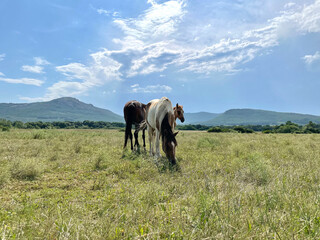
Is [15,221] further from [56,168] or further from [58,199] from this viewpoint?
[56,168]

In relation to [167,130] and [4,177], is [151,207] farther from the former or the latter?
[4,177]

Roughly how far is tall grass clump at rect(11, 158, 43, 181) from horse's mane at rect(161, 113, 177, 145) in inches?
151

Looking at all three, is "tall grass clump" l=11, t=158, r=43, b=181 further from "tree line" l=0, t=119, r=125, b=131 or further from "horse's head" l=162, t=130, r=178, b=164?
"tree line" l=0, t=119, r=125, b=131

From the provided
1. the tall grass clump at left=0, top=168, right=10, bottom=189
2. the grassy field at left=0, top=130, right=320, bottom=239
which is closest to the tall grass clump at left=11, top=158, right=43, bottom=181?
the grassy field at left=0, top=130, right=320, bottom=239

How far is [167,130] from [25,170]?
4.21 meters

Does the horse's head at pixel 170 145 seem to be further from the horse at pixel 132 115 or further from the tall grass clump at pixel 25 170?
the tall grass clump at pixel 25 170

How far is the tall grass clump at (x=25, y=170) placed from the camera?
14.9ft

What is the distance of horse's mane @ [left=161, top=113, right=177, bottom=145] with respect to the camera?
5.61m

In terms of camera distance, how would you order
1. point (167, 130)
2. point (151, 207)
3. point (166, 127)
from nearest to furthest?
1. point (151, 207)
2. point (167, 130)
3. point (166, 127)

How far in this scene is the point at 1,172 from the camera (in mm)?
4164

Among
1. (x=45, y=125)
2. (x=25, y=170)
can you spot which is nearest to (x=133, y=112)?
(x=25, y=170)

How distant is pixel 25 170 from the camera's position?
457 cm

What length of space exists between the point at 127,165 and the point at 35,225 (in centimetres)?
338

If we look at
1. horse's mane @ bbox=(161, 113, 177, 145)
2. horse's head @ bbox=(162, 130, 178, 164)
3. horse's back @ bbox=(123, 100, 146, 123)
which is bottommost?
horse's head @ bbox=(162, 130, 178, 164)
